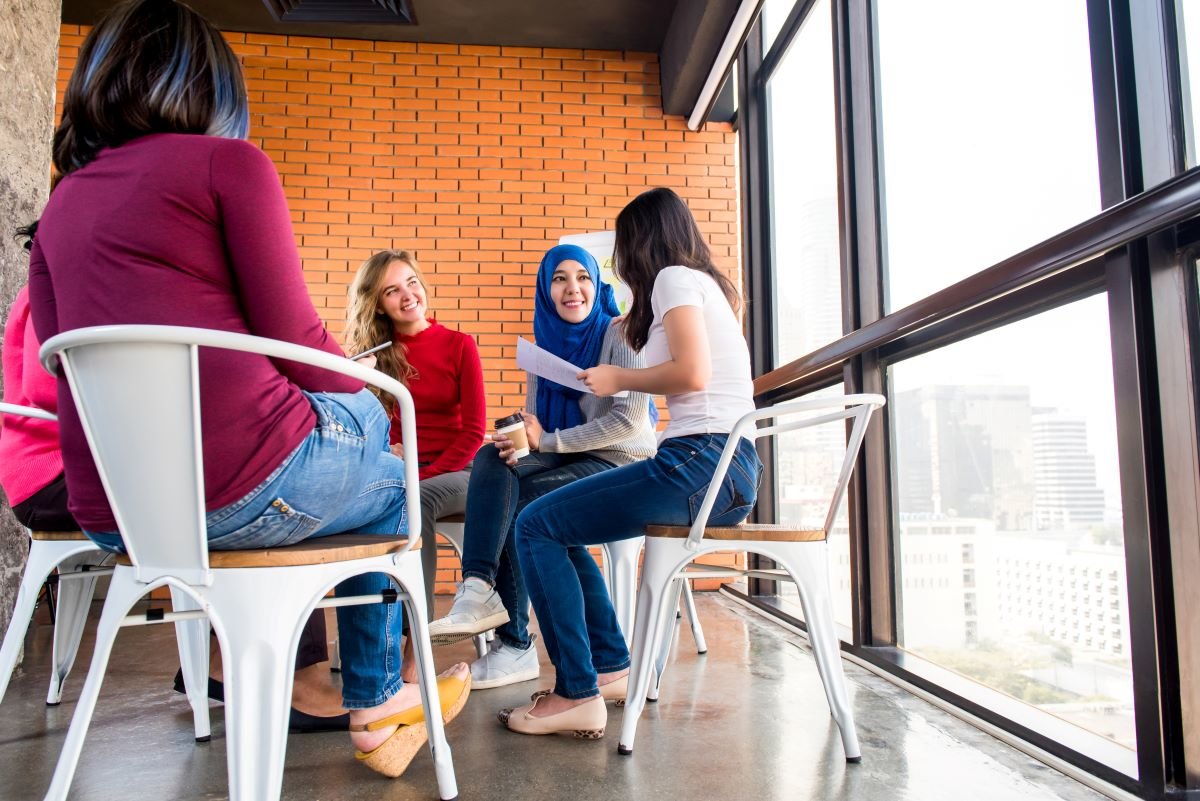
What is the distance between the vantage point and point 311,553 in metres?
1.11

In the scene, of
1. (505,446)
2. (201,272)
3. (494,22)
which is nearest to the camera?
(201,272)

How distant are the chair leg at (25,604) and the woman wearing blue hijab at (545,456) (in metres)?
0.85

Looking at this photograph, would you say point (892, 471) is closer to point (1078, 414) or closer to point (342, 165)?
point (1078, 414)

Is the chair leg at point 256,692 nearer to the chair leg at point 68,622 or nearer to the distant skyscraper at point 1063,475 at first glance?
the chair leg at point 68,622

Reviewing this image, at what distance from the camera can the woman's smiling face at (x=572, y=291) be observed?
255cm

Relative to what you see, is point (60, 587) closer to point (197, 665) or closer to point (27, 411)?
point (197, 665)

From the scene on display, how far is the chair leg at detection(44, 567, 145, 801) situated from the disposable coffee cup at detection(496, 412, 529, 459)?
101 cm

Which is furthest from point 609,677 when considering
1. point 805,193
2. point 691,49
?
point 691,49

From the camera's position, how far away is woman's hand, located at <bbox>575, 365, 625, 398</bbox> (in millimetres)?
1832

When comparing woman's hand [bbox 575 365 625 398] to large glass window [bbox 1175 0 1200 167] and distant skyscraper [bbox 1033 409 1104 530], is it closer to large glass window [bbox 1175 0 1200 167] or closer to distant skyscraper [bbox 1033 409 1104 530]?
distant skyscraper [bbox 1033 409 1104 530]

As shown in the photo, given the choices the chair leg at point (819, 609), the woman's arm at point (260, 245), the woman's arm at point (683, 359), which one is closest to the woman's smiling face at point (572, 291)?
the woman's arm at point (683, 359)

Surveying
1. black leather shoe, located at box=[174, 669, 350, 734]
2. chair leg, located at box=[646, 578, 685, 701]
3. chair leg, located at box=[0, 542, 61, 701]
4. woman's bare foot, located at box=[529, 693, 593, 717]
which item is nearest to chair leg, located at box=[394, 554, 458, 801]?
woman's bare foot, located at box=[529, 693, 593, 717]

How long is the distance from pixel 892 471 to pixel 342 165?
3.66 m

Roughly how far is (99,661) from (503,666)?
1.35m
